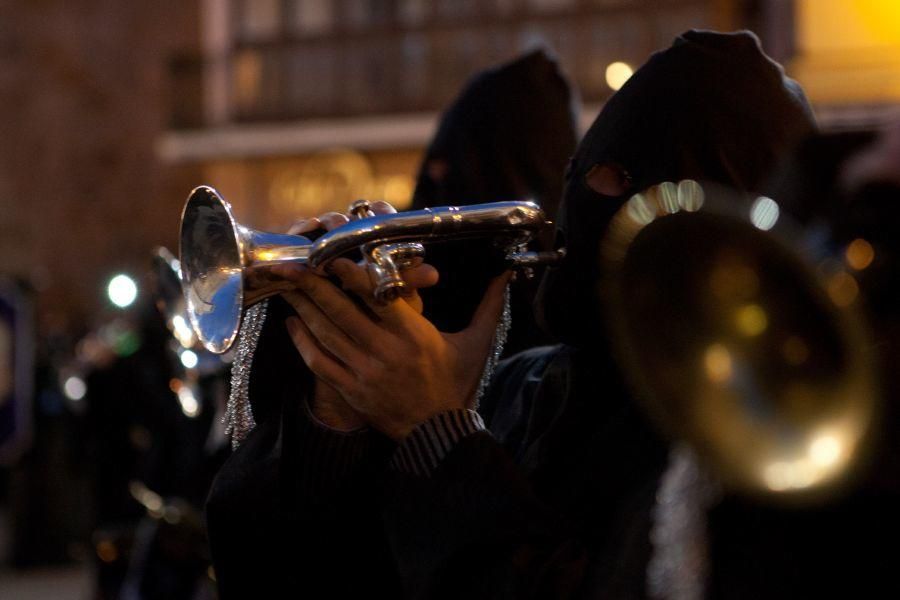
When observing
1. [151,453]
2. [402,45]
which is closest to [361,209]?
[151,453]

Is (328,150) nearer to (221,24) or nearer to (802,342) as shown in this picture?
(221,24)

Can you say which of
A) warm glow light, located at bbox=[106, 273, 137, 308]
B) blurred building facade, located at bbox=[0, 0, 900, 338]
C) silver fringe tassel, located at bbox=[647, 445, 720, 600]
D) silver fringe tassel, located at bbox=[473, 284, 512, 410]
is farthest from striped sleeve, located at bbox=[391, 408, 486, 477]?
blurred building facade, located at bbox=[0, 0, 900, 338]

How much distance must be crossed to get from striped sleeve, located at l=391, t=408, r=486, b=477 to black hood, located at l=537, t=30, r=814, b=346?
0.28 metres

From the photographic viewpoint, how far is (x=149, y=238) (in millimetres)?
16359

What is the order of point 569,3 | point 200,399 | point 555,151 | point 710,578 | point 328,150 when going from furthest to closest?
point 328,150 → point 569,3 → point 200,399 → point 555,151 → point 710,578

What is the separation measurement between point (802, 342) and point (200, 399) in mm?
4024

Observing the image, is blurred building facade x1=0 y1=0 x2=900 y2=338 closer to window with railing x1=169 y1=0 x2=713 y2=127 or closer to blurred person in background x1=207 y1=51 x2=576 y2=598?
window with railing x1=169 y1=0 x2=713 y2=127

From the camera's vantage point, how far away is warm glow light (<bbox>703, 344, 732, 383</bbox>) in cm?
132

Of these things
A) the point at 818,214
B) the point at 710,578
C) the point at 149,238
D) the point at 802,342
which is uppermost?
the point at 818,214

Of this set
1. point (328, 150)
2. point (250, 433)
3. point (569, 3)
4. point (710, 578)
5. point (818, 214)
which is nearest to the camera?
point (818, 214)

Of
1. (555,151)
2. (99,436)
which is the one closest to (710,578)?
(555,151)

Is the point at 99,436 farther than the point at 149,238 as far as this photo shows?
No

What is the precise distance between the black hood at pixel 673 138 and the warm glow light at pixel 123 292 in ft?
20.4

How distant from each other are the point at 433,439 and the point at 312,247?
0.29 meters
